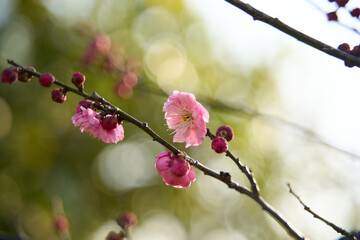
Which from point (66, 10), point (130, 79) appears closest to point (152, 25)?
point (66, 10)

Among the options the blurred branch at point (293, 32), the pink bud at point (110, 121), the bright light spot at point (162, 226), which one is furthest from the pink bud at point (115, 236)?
the bright light spot at point (162, 226)

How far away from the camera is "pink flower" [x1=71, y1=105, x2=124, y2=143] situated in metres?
1.11

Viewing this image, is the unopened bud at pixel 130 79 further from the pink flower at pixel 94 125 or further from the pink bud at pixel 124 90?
the pink flower at pixel 94 125

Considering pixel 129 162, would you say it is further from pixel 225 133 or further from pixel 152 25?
pixel 225 133

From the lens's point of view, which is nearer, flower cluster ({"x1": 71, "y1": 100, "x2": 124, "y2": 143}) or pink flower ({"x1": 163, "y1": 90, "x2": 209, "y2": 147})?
flower cluster ({"x1": 71, "y1": 100, "x2": 124, "y2": 143})

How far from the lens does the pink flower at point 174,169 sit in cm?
102

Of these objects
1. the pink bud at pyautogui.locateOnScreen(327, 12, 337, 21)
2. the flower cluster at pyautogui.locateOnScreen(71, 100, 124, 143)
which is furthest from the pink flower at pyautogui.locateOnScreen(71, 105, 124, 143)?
the pink bud at pyautogui.locateOnScreen(327, 12, 337, 21)

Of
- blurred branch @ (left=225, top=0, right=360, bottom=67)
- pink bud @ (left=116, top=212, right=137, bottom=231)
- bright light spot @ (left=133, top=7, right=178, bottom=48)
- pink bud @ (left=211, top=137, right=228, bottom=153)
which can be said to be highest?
blurred branch @ (left=225, top=0, right=360, bottom=67)

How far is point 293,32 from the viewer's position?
0.96m

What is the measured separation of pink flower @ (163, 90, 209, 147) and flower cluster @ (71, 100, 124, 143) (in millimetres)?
191

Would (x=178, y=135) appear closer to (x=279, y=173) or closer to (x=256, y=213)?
(x=279, y=173)

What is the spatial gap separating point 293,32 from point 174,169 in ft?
1.48

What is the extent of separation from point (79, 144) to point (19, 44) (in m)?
1.73

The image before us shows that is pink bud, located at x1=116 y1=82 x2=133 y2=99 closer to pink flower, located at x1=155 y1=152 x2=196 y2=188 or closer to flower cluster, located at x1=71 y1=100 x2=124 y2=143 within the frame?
flower cluster, located at x1=71 y1=100 x2=124 y2=143
